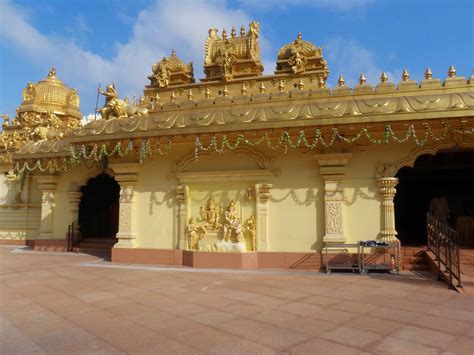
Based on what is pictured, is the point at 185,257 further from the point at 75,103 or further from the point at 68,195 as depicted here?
the point at 75,103

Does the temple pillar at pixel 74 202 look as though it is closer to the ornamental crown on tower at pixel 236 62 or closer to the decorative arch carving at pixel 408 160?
the ornamental crown on tower at pixel 236 62

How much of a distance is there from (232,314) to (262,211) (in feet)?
15.2

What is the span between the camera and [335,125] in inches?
347

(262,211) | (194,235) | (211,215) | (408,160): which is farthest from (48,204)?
(408,160)

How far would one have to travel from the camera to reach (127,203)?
11086mm

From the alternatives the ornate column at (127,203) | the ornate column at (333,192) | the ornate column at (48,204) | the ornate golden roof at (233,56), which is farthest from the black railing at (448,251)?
the ornate column at (48,204)

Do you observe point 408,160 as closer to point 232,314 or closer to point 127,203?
point 232,314

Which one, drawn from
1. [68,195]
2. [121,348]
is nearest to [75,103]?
[68,195]

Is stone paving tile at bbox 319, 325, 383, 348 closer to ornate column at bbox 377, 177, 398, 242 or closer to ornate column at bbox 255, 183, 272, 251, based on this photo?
ornate column at bbox 377, 177, 398, 242

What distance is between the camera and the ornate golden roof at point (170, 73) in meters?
16.9

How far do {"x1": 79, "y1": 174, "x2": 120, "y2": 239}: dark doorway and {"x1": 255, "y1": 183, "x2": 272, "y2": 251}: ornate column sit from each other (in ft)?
26.3

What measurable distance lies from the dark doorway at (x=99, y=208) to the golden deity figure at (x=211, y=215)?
6770 millimetres

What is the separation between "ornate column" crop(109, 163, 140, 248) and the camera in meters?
11.0

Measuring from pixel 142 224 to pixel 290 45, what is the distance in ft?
32.8
